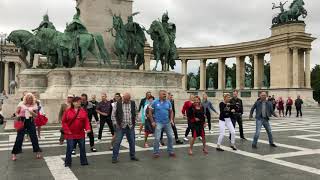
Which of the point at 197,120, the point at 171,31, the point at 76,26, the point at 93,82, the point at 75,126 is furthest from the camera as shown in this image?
the point at 171,31

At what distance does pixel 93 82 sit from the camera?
78.1 feet

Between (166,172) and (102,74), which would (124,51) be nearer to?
(102,74)

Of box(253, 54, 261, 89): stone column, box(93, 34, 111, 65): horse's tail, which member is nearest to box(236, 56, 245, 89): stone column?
box(253, 54, 261, 89): stone column

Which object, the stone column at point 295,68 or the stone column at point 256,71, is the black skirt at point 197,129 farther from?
the stone column at point 256,71

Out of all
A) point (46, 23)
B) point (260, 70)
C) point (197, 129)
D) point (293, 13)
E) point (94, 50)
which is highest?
point (293, 13)

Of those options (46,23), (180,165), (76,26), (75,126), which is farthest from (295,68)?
(75,126)

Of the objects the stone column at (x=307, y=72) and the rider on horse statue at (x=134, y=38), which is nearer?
the rider on horse statue at (x=134, y=38)

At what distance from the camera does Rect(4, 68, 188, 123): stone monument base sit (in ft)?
76.8

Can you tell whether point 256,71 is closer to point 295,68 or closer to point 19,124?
point 295,68

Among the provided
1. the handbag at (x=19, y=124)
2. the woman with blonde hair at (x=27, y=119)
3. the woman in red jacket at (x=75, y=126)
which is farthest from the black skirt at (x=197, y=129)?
the handbag at (x=19, y=124)

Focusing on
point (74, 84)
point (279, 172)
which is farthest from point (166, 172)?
point (74, 84)

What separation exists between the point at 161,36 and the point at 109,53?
3611 millimetres

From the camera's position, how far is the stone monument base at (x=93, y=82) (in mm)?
23422

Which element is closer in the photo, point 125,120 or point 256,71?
point 125,120
